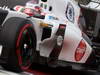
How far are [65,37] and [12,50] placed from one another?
1344mm

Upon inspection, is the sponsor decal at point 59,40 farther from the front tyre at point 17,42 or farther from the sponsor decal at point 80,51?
the front tyre at point 17,42

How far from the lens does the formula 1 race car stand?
18.3ft

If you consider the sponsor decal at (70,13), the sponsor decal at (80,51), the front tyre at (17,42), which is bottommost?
the sponsor decal at (80,51)

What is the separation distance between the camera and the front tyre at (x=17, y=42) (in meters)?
5.50

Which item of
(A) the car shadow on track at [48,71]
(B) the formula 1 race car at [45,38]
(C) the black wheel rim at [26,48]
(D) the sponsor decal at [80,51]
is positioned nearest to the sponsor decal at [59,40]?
(B) the formula 1 race car at [45,38]

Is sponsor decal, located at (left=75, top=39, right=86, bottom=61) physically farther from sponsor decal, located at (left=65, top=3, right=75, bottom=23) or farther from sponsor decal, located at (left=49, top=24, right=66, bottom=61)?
sponsor decal, located at (left=65, top=3, right=75, bottom=23)

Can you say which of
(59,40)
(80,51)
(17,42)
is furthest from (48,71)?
(17,42)

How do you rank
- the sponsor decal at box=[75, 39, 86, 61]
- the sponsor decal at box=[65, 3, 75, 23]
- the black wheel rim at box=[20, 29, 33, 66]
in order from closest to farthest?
the black wheel rim at box=[20, 29, 33, 66] < the sponsor decal at box=[75, 39, 86, 61] < the sponsor decal at box=[65, 3, 75, 23]

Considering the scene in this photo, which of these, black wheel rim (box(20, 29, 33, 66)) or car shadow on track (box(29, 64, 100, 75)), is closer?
black wheel rim (box(20, 29, 33, 66))

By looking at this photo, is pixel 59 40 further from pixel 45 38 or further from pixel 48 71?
pixel 48 71

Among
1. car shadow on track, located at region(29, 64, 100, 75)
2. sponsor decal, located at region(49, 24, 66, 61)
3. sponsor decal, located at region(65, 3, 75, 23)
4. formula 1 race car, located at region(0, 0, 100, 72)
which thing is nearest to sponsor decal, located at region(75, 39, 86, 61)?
formula 1 race car, located at region(0, 0, 100, 72)

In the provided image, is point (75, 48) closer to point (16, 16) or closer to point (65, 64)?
point (65, 64)

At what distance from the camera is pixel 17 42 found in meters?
5.58

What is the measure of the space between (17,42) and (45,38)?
1201 mm
